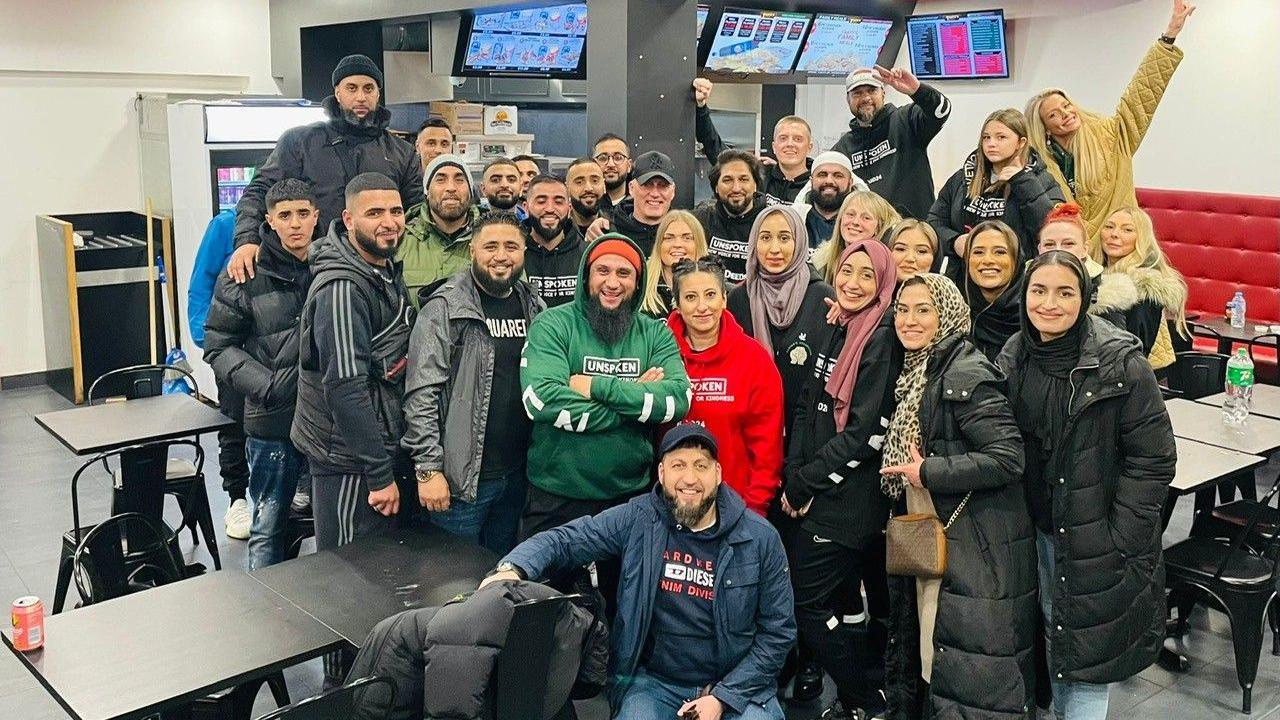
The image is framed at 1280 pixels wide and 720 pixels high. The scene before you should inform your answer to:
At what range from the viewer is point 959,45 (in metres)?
8.67

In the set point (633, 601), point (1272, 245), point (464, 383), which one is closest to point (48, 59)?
point (464, 383)

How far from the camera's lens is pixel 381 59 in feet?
28.4

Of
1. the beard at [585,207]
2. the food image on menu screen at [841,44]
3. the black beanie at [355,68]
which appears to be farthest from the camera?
the food image on menu screen at [841,44]

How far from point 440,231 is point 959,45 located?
5.46 metres

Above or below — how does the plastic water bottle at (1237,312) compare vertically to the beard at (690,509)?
above

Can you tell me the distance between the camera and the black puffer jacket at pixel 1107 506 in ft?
11.0

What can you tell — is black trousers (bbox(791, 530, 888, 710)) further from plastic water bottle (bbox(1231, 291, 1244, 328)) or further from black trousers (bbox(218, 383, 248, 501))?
plastic water bottle (bbox(1231, 291, 1244, 328))

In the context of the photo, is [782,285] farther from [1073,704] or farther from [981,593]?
[1073,704]

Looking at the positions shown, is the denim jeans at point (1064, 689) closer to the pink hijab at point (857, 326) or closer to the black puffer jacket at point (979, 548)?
the black puffer jacket at point (979, 548)

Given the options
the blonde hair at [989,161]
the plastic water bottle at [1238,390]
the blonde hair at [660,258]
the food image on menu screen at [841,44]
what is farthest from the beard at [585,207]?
the food image on menu screen at [841,44]

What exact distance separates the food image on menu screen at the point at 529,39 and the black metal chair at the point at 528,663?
528 centimetres

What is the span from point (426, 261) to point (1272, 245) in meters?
5.70

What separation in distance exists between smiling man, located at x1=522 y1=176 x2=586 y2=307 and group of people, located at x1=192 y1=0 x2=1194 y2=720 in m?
0.01

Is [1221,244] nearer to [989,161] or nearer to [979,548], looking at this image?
[989,161]
